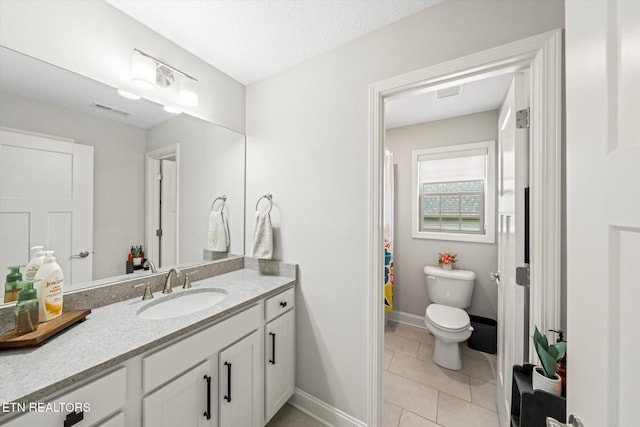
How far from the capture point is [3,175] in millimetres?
942

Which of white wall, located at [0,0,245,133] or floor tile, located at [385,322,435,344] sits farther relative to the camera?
floor tile, located at [385,322,435,344]

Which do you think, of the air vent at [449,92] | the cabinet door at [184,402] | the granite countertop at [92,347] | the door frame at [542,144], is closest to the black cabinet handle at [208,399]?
the cabinet door at [184,402]

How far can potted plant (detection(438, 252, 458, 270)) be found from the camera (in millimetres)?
2557

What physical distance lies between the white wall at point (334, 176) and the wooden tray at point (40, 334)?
3.52 feet

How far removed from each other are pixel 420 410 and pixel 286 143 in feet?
6.77

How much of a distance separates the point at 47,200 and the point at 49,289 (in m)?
0.41

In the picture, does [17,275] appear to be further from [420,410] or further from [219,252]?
[420,410]

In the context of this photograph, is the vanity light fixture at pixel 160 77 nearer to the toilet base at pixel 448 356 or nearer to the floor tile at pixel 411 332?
the toilet base at pixel 448 356

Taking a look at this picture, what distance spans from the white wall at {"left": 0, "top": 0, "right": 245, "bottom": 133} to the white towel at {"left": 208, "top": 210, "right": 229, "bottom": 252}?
0.72 metres

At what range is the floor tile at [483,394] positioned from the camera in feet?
5.44

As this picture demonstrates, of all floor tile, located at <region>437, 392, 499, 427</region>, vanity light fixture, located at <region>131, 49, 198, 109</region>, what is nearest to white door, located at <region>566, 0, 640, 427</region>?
floor tile, located at <region>437, 392, 499, 427</region>

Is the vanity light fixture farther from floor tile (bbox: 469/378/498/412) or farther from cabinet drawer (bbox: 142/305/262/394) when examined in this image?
floor tile (bbox: 469/378/498/412)

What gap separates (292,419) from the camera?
1.55 meters

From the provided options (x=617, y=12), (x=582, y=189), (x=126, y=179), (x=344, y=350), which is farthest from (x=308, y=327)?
(x=617, y=12)
